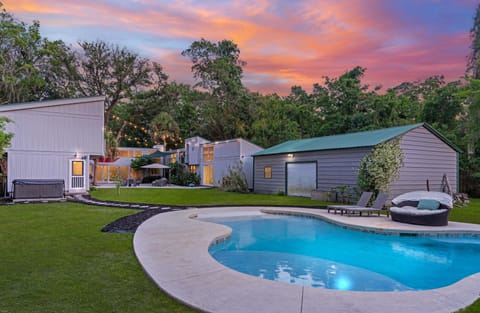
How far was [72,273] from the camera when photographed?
4449mm

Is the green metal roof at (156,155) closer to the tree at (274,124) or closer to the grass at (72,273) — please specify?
the tree at (274,124)

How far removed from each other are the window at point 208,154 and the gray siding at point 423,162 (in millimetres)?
15584

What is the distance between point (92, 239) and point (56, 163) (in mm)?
12329

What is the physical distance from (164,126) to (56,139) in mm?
18380

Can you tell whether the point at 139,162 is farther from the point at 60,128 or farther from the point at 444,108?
the point at 444,108

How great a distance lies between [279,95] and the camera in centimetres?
3941

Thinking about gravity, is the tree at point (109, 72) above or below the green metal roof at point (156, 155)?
above

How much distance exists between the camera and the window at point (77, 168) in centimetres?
1758

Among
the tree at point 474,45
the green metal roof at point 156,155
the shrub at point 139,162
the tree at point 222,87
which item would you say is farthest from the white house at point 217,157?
the tree at point 474,45

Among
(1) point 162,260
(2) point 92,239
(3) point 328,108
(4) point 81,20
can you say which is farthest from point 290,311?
(3) point 328,108

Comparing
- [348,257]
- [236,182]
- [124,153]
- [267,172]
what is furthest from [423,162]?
[124,153]

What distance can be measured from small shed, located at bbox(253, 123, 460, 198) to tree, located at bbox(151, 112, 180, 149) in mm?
19656

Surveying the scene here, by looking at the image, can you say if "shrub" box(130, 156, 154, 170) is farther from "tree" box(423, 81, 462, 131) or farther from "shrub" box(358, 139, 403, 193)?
"tree" box(423, 81, 462, 131)

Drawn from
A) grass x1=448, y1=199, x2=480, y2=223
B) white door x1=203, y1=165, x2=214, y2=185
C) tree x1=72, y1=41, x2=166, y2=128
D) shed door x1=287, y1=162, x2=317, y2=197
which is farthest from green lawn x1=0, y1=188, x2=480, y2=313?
tree x1=72, y1=41, x2=166, y2=128
